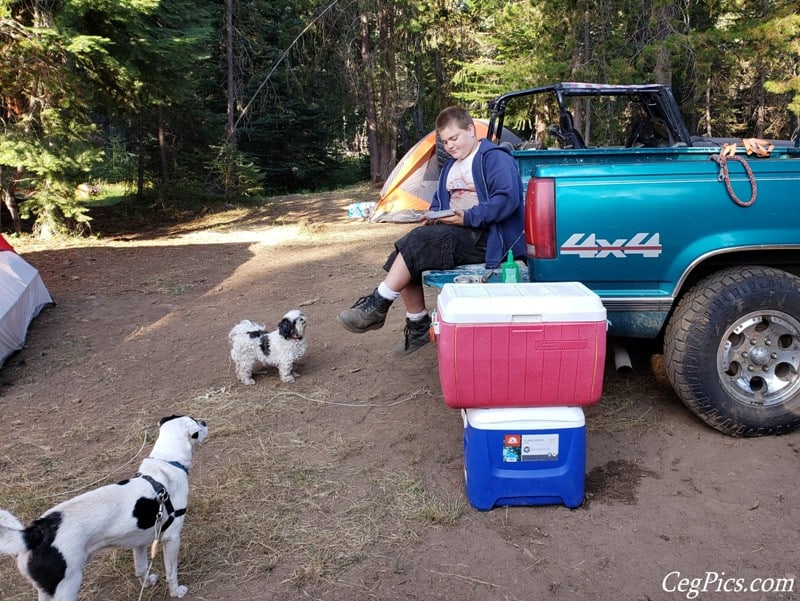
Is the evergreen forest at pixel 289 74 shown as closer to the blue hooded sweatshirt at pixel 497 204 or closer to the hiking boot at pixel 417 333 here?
the hiking boot at pixel 417 333

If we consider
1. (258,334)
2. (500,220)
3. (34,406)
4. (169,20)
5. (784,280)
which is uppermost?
(169,20)

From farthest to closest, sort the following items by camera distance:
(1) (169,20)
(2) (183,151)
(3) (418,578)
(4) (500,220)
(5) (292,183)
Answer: (5) (292,183) < (2) (183,151) < (1) (169,20) < (4) (500,220) < (3) (418,578)

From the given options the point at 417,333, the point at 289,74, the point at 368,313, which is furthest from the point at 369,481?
the point at 289,74

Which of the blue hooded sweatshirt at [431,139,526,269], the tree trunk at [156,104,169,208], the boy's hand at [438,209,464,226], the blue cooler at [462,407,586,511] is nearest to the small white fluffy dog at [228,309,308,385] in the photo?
the boy's hand at [438,209,464,226]

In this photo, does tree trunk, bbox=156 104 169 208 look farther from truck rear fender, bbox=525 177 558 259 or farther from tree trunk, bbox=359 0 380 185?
truck rear fender, bbox=525 177 558 259

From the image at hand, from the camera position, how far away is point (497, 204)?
3.79 meters

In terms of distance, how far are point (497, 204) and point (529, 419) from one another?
1.48 m

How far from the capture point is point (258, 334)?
4.82 metres

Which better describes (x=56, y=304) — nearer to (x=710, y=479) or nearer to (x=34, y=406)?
(x=34, y=406)

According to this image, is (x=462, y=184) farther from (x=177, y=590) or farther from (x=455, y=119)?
(x=177, y=590)

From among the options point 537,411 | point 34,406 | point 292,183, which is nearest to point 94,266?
point 34,406

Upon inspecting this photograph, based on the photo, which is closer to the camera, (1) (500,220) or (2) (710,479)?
(2) (710,479)

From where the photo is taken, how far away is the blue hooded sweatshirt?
3805 millimetres

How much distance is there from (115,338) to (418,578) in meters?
4.70
